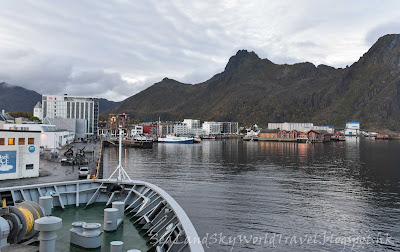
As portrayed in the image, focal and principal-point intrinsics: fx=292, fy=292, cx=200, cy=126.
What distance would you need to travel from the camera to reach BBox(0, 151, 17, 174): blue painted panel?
26.2 metres

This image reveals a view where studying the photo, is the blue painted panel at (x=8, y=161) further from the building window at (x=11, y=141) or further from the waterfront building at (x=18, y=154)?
the building window at (x=11, y=141)

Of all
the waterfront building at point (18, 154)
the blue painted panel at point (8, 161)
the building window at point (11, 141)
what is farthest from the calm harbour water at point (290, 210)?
the building window at point (11, 141)

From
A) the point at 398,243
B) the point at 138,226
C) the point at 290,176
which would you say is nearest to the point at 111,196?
the point at 138,226

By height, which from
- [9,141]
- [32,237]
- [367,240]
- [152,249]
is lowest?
[367,240]

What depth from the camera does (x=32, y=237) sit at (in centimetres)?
1158

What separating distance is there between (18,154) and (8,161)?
107cm

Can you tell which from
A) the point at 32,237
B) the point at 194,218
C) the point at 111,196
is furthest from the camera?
the point at 194,218

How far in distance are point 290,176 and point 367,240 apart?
27.8m

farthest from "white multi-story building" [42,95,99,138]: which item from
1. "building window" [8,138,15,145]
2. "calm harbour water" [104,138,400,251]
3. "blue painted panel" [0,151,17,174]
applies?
"building window" [8,138,15,145]

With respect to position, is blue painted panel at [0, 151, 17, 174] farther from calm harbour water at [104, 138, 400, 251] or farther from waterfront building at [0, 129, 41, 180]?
calm harbour water at [104, 138, 400, 251]

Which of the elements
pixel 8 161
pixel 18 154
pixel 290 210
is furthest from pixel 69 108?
pixel 290 210

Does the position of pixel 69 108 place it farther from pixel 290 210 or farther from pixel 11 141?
pixel 290 210

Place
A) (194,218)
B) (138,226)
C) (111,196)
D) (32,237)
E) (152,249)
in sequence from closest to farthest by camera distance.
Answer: (32,237) < (152,249) < (138,226) < (111,196) < (194,218)

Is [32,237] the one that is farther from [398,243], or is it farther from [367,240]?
[398,243]
